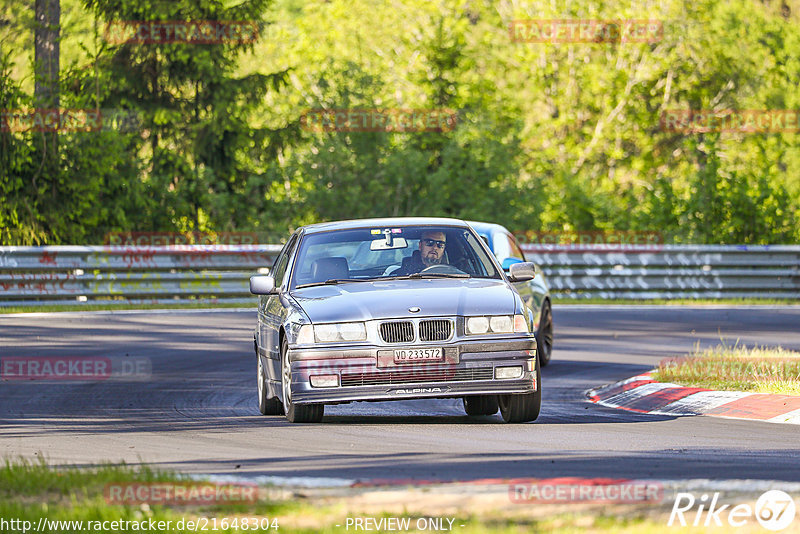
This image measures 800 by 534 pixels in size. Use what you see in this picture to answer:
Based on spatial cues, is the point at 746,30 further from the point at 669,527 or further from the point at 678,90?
the point at 669,527

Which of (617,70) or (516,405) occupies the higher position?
(617,70)

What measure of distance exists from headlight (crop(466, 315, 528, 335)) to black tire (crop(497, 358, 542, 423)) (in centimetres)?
39

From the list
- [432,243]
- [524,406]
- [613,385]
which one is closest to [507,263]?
[613,385]

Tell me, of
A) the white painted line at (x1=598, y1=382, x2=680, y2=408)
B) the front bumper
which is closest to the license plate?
the front bumper

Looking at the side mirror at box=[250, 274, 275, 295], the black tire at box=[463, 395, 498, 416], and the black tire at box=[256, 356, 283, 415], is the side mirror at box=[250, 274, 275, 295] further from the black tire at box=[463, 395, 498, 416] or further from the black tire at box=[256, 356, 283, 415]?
the black tire at box=[463, 395, 498, 416]

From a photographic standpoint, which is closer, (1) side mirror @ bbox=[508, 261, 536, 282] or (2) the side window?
(1) side mirror @ bbox=[508, 261, 536, 282]

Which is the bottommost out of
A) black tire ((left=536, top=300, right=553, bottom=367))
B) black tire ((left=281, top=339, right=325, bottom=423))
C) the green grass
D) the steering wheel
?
black tire ((left=536, top=300, right=553, bottom=367))

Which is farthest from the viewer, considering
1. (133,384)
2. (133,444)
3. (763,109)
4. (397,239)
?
(763,109)

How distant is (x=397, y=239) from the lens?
37.1 feet

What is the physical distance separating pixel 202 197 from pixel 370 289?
22504mm

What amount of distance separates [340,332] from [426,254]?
1507 millimetres

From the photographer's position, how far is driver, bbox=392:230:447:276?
1099 cm

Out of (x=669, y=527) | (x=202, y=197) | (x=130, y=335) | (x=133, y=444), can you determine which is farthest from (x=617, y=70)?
(x=669, y=527)

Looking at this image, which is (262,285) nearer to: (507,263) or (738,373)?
(507,263)
